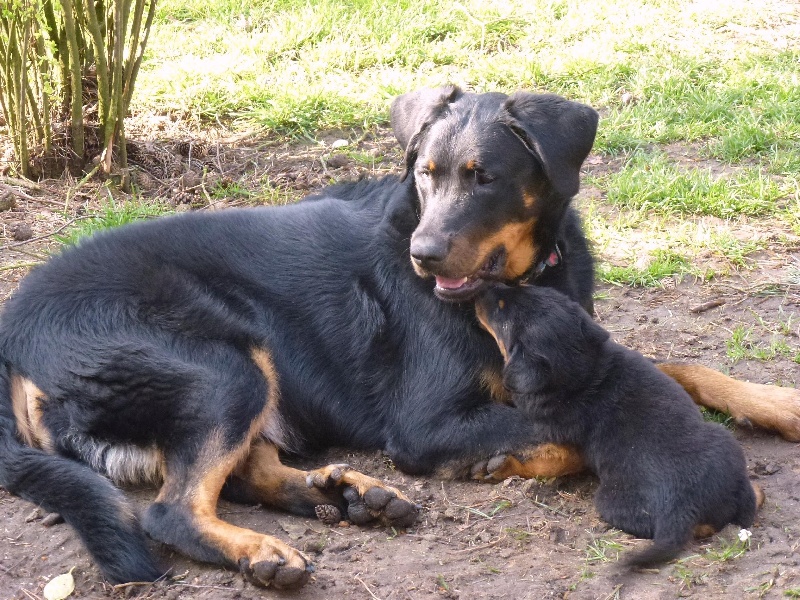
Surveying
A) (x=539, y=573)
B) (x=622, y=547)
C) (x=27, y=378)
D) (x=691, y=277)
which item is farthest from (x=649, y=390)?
(x=27, y=378)

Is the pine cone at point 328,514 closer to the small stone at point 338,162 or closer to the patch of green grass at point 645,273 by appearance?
the patch of green grass at point 645,273

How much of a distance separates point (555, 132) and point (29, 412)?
240cm

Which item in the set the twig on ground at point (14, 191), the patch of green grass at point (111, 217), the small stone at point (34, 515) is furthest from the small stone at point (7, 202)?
the small stone at point (34, 515)

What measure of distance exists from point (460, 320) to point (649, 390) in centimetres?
85

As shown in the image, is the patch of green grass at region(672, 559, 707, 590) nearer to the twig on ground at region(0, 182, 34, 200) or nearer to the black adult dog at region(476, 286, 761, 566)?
the black adult dog at region(476, 286, 761, 566)

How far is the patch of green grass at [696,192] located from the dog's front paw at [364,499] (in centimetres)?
318

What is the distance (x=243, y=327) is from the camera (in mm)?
4172

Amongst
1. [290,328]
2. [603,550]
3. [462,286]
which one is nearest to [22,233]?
[290,328]

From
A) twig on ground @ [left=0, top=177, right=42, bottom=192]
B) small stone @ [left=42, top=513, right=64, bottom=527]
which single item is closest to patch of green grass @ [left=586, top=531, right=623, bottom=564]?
small stone @ [left=42, top=513, right=64, bottom=527]

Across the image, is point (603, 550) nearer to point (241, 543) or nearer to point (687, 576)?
point (687, 576)

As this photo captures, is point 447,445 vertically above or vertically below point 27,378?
below

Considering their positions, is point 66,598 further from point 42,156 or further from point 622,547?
point 42,156

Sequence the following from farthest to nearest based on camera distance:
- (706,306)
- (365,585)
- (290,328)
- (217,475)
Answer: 1. (706,306)
2. (290,328)
3. (217,475)
4. (365,585)

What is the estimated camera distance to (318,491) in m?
3.84
